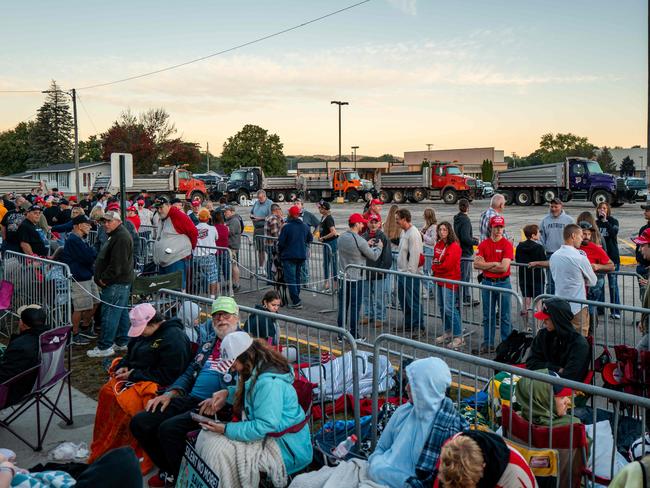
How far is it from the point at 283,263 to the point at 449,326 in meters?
3.78

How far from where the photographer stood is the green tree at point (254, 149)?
296 feet

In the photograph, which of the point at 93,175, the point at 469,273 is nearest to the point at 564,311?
the point at 469,273

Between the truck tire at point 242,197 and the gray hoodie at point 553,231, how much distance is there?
122 feet

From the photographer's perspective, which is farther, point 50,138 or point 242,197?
point 50,138

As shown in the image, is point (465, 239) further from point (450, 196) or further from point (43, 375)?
point (450, 196)

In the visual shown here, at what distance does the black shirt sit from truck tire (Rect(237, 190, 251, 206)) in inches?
1432

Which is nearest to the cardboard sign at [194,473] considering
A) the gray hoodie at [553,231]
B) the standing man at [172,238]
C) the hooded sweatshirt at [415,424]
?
the hooded sweatshirt at [415,424]

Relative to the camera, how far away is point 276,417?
414cm

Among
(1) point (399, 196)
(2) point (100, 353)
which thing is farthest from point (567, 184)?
(2) point (100, 353)

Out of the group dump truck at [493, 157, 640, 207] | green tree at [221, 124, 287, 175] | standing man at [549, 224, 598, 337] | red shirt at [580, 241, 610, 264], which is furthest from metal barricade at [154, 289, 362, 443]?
green tree at [221, 124, 287, 175]

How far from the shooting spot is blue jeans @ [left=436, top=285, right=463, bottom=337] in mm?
7731

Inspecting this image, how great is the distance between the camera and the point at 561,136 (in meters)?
133

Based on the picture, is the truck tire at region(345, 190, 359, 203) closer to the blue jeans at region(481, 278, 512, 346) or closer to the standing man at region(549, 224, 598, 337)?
the blue jeans at region(481, 278, 512, 346)

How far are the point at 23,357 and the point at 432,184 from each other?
41038 millimetres
